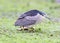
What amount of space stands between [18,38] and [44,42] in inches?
32.9

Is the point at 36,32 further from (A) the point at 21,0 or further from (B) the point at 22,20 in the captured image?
(A) the point at 21,0

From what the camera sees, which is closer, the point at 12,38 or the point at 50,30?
the point at 12,38

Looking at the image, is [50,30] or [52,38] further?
[50,30]

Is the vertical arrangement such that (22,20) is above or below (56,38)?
above

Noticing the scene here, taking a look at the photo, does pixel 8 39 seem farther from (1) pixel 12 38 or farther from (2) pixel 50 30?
(2) pixel 50 30

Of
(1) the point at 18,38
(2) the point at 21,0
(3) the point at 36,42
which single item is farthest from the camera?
(2) the point at 21,0

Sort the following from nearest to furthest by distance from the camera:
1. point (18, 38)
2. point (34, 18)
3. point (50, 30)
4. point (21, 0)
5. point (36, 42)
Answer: point (36, 42) < point (18, 38) < point (34, 18) < point (50, 30) < point (21, 0)

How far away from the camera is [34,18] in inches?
355

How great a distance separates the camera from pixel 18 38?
8.20 meters

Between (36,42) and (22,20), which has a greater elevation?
(22,20)

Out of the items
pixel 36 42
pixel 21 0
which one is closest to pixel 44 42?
pixel 36 42

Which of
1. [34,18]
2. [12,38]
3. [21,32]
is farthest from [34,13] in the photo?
[12,38]

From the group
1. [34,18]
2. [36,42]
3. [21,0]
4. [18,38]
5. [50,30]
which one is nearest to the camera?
[36,42]

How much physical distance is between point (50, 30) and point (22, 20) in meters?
1.39
